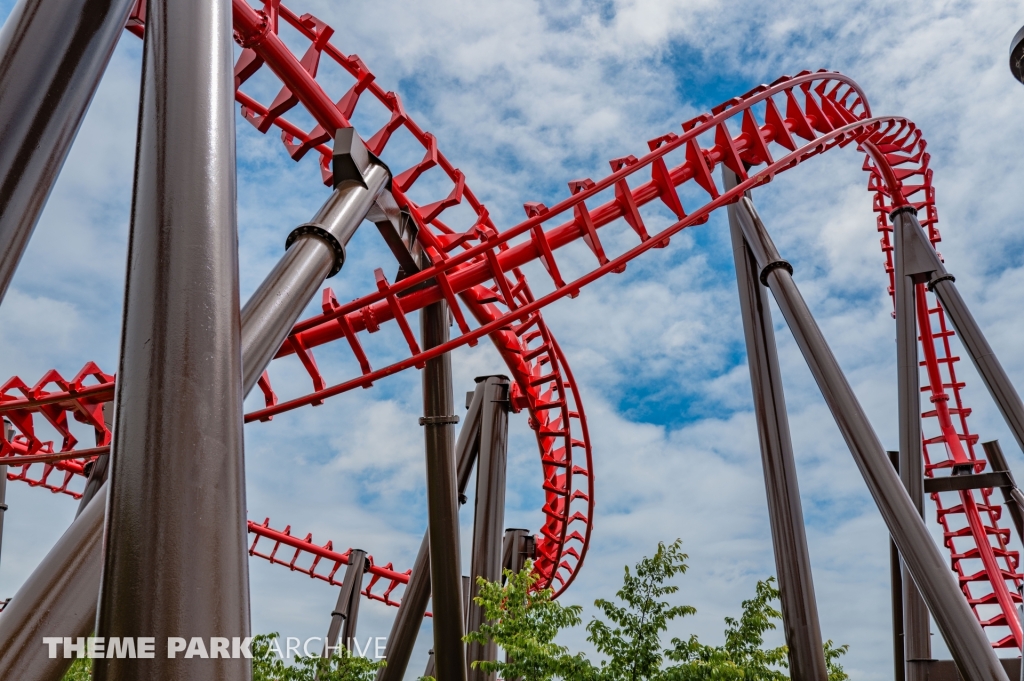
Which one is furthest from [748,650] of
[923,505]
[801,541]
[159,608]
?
[159,608]

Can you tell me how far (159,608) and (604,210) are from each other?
661cm

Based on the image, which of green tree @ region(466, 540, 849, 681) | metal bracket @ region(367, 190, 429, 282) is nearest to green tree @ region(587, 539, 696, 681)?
green tree @ region(466, 540, 849, 681)

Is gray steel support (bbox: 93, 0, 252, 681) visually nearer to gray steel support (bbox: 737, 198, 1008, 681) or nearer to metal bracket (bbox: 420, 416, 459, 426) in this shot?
metal bracket (bbox: 420, 416, 459, 426)

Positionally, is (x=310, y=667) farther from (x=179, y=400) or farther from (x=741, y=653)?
(x=179, y=400)

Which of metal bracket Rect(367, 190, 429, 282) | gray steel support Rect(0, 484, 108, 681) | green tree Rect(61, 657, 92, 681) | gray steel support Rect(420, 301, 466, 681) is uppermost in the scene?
metal bracket Rect(367, 190, 429, 282)

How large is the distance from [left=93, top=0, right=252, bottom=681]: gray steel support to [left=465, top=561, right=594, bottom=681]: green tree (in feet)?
17.4

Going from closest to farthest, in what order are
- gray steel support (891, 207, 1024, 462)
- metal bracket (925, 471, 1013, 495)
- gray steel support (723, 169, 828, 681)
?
gray steel support (723, 169, 828, 681)
gray steel support (891, 207, 1024, 462)
metal bracket (925, 471, 1013, 495)

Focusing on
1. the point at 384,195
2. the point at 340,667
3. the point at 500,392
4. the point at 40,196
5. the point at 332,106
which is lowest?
the point at 340,667

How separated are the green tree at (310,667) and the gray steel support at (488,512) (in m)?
1.84

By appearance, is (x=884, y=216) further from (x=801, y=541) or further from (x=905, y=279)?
(x=801, y=541)

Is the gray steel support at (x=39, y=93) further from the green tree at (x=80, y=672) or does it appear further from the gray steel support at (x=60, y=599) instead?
the green tree at (x=80, y=672)

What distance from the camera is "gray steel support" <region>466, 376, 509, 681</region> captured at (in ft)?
29.6

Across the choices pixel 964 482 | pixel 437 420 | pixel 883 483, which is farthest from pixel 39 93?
pixel 964 482

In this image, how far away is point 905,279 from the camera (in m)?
9.37
